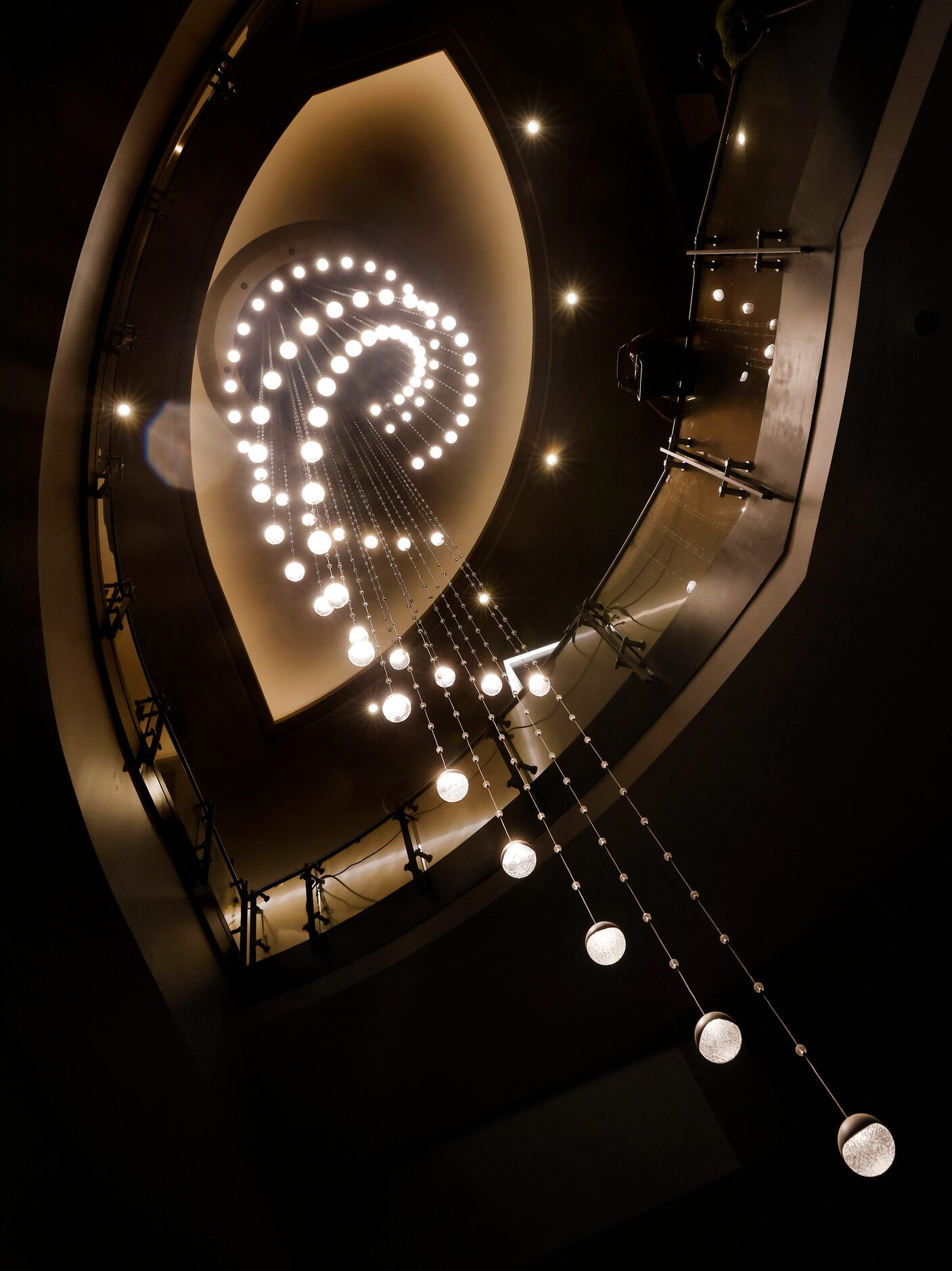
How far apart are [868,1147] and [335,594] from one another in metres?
3.62

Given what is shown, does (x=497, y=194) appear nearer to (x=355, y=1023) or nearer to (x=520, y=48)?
(x=520, y=48)

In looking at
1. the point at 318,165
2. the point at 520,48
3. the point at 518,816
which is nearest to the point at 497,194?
the point at 520,48

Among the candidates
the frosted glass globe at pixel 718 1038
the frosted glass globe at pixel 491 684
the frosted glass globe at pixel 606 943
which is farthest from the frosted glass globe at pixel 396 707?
the frosted glass globe at pixel 718 1038

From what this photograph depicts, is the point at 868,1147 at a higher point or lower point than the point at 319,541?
lower

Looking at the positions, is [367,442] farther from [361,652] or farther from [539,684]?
[539,684]

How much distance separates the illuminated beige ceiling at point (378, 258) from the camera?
19.7 feet

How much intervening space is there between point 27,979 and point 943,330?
198 inches

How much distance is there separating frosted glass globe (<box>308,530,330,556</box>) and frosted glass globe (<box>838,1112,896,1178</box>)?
3.92 m

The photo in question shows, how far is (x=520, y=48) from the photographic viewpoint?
215 inches

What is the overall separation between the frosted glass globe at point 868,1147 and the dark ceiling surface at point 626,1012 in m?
1.63

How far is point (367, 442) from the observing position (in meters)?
7.39

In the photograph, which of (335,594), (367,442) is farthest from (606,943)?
(367,442)

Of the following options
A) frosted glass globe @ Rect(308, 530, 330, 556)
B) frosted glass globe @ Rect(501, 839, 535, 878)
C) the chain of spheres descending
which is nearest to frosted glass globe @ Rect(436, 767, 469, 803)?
frosted glass globe @ Rect(501, 839, 535, 878)

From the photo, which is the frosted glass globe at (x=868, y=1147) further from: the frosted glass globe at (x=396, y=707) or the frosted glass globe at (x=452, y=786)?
the frosted glass globe at (x=396, y=707)
